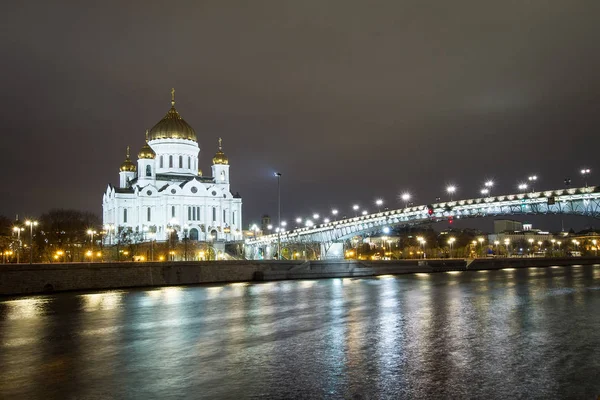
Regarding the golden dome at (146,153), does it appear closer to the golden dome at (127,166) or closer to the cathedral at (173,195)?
the cathedral at (173,195)

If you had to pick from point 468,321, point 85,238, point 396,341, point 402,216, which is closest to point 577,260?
point 402,216

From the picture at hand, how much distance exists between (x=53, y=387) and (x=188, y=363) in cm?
322

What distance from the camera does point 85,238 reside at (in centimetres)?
7725

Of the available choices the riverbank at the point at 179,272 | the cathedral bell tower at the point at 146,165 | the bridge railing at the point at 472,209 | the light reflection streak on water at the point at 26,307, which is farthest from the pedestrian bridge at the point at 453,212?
the light reflection streak on water at the point at 26,307

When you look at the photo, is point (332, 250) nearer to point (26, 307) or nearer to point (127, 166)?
point (127, 166)

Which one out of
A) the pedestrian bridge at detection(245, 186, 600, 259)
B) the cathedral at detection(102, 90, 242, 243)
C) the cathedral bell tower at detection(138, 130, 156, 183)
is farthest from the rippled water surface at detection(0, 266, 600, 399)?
the cathedral bell tower at detection(138, 130, 156, 183)

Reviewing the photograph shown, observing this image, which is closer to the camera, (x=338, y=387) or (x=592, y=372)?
(x=338, y=387)

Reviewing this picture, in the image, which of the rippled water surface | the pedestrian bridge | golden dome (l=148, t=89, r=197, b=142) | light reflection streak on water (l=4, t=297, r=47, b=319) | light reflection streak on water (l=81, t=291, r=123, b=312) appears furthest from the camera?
golden dome (l=148, t=89, r=197, b=142)

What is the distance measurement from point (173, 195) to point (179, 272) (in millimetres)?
52567

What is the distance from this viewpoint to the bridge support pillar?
317 ft

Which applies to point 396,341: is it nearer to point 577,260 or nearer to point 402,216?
point 402,216

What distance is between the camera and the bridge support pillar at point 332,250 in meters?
96.5

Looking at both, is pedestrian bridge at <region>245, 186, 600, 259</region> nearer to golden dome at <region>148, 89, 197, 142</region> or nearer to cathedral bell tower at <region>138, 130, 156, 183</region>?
cathedral bell tower at <region>138, 130, 156, 183</region>

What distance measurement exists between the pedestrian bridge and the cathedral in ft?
27.9
